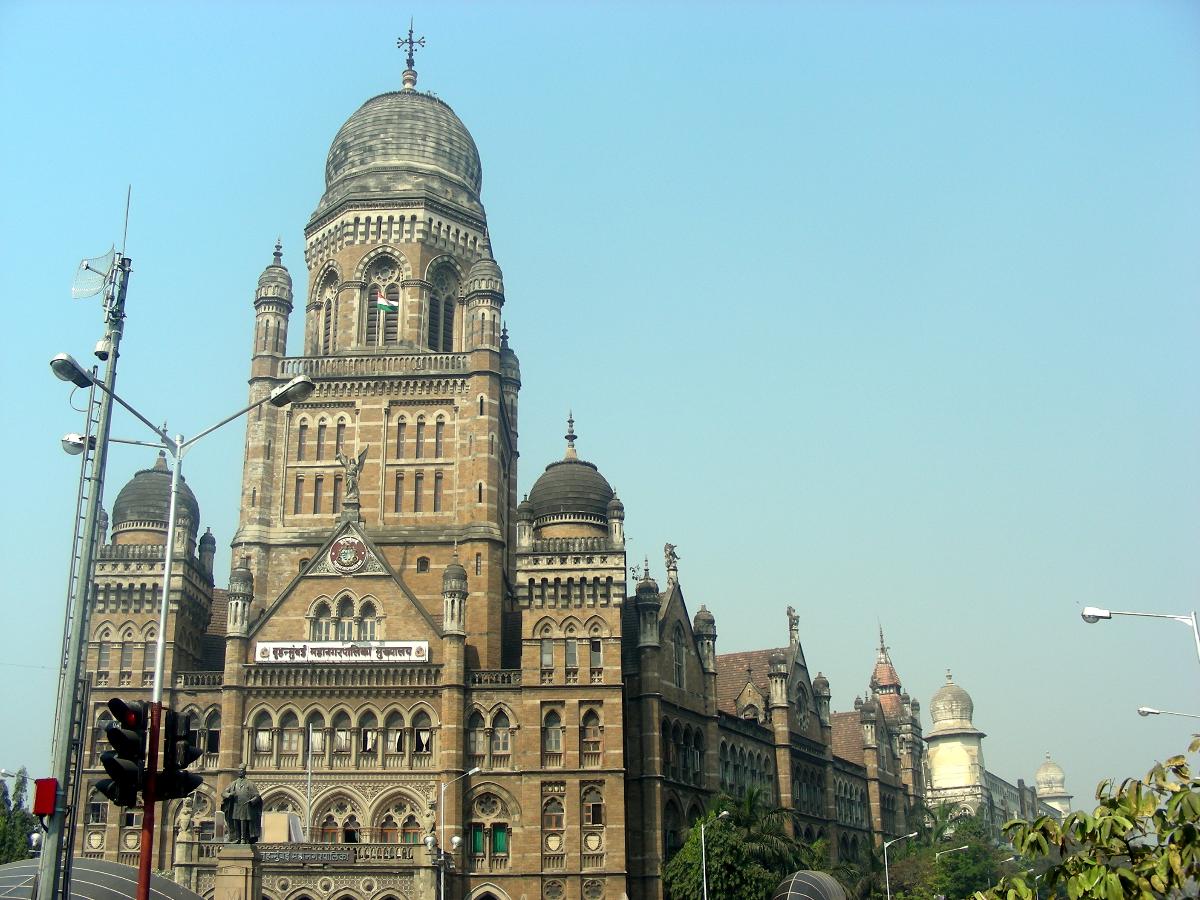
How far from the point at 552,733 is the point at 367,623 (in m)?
9.70

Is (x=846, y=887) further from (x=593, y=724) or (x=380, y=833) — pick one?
(x=380, y=833)

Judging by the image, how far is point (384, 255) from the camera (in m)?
71.8

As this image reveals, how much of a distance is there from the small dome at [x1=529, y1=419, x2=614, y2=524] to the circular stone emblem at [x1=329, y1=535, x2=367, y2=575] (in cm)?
847

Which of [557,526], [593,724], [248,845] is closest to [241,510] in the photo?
[557,526]

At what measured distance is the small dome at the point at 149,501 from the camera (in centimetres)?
6631

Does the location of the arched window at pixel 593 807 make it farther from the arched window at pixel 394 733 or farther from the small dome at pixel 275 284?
the small dome at pixel 275 284

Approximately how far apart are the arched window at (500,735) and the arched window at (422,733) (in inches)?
108

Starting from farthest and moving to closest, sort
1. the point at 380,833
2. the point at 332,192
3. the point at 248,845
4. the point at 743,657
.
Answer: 1. the point at 743,657
2. the point at 332,192
3. the point at 380,833
4. the point at 248,845

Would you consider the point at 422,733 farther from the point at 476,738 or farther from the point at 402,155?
the point at 402,155

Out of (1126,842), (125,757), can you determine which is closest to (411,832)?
(125,757)

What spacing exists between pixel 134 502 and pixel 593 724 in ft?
82.4

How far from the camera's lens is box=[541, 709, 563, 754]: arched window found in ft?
196

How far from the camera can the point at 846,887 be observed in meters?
69.8

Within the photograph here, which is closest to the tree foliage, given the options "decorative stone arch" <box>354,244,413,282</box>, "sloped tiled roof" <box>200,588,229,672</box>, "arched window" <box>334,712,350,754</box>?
"sloped tiled roof" <box>200,588,229,672</box>
